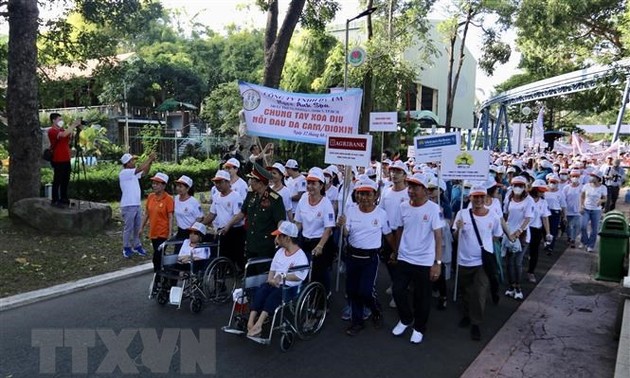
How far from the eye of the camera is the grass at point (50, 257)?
736cm

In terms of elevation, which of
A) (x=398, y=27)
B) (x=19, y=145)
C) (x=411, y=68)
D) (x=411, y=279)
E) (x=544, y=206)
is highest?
(x=398, y=27)

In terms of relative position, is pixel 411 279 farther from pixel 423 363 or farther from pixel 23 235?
pixel 23 235

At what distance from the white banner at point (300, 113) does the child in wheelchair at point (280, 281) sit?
2.57 m

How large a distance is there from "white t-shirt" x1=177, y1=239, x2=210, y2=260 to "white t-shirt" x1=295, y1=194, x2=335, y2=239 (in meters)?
1.21

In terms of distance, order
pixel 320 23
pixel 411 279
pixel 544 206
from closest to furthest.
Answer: pixel 411 279 < pixel 544 206 < pixel 320 23

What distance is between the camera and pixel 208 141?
83.1 ft

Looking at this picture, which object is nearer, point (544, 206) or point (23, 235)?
point (544, 206)

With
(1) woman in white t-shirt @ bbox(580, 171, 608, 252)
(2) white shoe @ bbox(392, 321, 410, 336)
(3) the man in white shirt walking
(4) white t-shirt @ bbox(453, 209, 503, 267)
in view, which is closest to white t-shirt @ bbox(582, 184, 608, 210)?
(1) woman in white t-shirt @ bbox(580, 171, 608, 252)

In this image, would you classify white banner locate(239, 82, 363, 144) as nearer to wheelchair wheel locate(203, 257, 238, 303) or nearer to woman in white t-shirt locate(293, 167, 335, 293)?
Result: woman in white t-shirt locate(293, 167, 335, 293)

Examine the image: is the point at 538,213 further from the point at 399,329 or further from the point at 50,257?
the point at 50,257

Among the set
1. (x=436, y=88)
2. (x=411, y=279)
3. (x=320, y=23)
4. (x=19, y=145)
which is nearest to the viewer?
(x=411, y=279)

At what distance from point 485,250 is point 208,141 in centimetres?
2103

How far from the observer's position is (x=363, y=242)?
557 cm

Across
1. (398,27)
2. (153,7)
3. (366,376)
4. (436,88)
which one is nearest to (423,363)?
(366,376)
